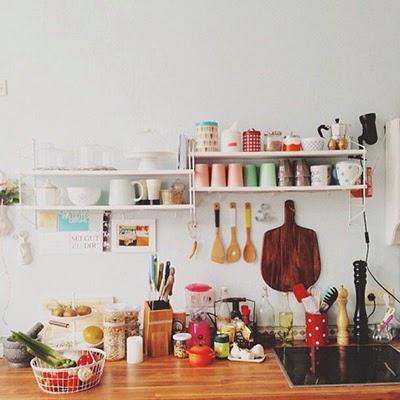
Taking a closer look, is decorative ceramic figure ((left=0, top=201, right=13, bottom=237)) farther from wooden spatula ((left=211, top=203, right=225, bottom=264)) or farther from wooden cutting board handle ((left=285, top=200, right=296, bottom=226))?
wooden cutting board handle ((left=285, top=200, right=296, bottom=226))

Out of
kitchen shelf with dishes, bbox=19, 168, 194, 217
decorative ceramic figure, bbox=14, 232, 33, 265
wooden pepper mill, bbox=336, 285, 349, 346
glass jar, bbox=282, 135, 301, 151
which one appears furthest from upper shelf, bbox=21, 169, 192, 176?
wooden pepper mill, bbox=336, 285, 349, 346

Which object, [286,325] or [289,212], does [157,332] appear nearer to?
[286,325]

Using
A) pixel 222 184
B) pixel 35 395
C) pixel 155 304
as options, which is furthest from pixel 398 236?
pixel 35 395

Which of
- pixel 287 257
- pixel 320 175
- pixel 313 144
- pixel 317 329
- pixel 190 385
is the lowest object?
pixel 190 385

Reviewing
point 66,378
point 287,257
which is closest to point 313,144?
point 287,257

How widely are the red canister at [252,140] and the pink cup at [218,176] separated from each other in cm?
14

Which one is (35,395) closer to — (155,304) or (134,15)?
(155,304)

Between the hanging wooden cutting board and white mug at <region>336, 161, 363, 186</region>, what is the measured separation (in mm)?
288

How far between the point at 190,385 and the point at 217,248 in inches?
28.6

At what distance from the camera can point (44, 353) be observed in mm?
2139

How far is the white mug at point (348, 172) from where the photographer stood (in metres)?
2.43

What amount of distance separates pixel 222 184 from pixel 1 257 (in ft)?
3.57

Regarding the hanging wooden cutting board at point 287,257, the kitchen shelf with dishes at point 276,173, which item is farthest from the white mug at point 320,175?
the hanging wooden cutting board at point 287,257

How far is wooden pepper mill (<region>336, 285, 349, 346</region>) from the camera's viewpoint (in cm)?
253
